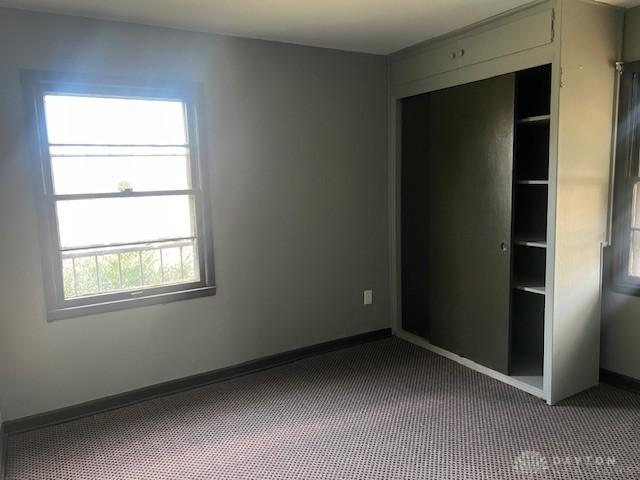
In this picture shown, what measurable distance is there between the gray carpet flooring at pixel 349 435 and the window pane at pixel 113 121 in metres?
1.62

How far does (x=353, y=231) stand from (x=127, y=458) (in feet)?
7.05

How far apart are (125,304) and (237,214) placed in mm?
897

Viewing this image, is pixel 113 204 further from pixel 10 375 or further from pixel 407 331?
pixel 407 331

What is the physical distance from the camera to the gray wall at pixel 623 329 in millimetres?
2869

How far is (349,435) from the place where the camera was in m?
2.61

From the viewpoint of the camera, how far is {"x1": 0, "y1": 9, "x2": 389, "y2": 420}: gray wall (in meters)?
2.68

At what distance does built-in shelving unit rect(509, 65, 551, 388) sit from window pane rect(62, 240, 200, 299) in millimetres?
2098

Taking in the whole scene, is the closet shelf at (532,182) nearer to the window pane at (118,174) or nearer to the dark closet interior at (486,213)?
the dark closet interior at (486,213)

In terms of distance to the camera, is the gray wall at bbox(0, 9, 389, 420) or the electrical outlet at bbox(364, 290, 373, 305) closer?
the gray wall at bbox(0, 9, 389, 420)

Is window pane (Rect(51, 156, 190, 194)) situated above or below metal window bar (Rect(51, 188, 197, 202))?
above

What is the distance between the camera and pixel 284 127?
3.41 m

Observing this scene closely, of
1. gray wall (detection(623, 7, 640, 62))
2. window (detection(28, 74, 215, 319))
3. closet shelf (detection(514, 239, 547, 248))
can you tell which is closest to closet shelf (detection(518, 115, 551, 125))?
gray wall (detection(623, 7, 640, 62))

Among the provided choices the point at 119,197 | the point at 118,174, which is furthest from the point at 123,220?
the point at 118,174

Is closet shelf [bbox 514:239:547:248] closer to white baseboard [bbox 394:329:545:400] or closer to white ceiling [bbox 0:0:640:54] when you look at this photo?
white baseboard [bbox 394:329:545:400]
